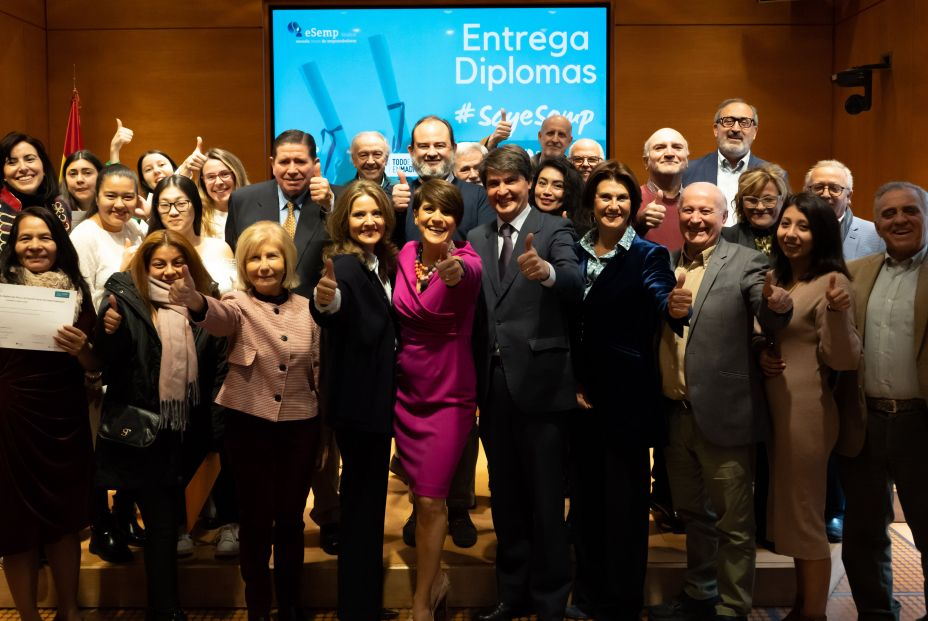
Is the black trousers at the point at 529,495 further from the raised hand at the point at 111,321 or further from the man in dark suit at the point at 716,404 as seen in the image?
the raised hand at the point at 111,321

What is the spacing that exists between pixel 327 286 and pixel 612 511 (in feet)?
4.23

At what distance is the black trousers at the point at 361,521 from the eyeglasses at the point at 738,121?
8.55ft

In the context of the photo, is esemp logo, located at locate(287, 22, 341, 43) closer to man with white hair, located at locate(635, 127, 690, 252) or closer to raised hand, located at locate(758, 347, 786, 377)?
man with white hair, located at locate(635, 127, 690, 252)

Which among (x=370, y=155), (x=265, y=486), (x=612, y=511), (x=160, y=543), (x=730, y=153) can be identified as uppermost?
(x=730, y=153)

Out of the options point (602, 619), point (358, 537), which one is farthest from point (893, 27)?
point (358, 537)

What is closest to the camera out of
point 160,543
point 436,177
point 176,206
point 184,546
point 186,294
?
point 186,294

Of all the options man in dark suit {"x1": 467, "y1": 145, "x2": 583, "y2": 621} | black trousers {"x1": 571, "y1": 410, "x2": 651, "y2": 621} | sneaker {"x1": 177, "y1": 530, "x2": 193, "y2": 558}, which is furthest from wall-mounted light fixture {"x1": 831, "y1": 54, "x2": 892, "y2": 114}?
sneaker {"x1": 177, "y1": 530, "x2": 193, "y2": 558}

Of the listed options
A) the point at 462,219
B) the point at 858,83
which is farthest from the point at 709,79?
the point at 462,219

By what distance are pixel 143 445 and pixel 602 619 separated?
1.74 m

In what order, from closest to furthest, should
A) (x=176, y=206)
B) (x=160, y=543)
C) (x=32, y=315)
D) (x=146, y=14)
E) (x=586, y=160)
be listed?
(x=32, y=315) → (x=160, y=543) → (x=176, y=206) → (x=586, y=160) → (x=146, y=14)

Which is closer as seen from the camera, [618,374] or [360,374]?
[360,374]

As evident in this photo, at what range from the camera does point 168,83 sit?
276 inches

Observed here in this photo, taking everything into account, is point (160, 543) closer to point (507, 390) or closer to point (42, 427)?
point (42, 427)

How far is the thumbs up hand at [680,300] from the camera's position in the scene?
2.88m
